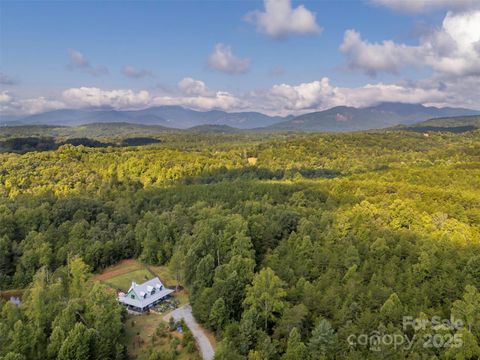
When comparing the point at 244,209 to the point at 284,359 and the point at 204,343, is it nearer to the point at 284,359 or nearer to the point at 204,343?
the point at 204,343

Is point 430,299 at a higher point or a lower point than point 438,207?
lower

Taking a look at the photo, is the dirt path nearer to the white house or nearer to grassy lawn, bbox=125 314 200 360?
grassy lawn, bbox=125 314 200 360

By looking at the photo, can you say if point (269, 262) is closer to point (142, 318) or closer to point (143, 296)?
point (143, 296)

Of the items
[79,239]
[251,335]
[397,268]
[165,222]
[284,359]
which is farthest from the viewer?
[165,222]

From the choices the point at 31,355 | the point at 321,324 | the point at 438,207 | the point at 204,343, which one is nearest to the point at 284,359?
the point at 321,324

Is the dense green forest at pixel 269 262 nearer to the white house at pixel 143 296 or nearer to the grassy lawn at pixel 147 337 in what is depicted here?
the grassy lawn at pixel 147 337

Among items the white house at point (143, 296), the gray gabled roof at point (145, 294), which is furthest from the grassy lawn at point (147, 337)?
the gray gabled roof at point (145, 294)

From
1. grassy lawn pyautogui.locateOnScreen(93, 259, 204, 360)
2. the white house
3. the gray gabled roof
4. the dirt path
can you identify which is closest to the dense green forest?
the dirt path
